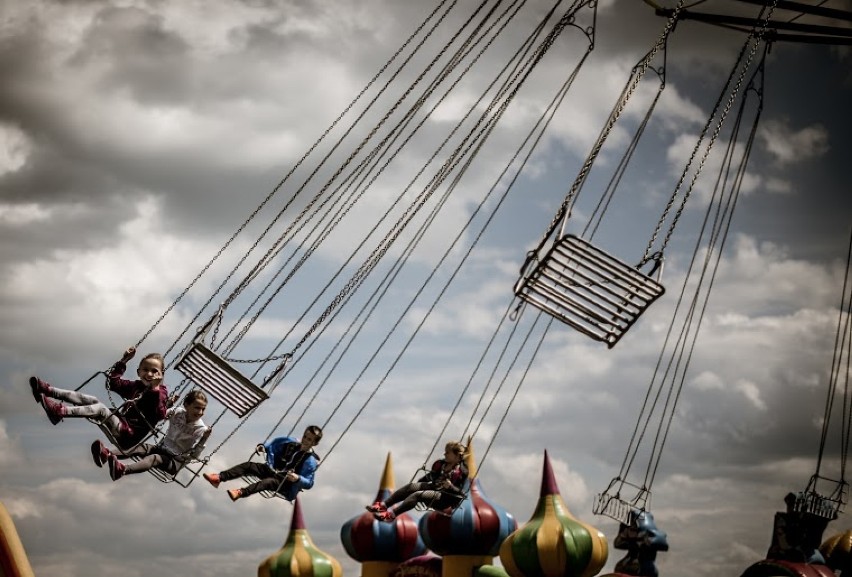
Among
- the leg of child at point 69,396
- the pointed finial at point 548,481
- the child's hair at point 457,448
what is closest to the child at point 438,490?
the child's hair at point 457,448

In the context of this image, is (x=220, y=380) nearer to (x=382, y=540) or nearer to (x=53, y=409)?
(x=53, y=409)

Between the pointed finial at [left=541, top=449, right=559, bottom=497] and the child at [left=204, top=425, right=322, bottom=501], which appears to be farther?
the pointed finial at [left=541, top=449, right=559, bottom=497]

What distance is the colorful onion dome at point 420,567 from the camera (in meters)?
18.3

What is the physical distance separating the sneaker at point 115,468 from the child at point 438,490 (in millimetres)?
A: 3338

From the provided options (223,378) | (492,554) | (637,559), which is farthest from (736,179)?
(223,378)

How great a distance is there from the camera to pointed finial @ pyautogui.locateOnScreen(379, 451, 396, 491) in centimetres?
1947

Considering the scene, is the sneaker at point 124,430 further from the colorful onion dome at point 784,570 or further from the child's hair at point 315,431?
the colorful onion dome at point 784,570

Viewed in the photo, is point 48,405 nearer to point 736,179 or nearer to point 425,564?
point 425,564

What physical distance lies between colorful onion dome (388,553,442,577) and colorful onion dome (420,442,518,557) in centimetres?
66

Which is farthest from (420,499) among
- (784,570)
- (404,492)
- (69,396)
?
(784,570)

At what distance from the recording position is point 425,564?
60.3ft

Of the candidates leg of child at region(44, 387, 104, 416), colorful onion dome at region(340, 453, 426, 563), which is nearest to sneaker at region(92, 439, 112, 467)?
leg of child at region(44, 387, 104, 416)

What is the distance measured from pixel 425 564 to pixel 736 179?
8.07 meters

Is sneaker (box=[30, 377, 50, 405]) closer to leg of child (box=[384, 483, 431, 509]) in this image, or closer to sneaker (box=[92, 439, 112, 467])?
sneaker (box=[92, 439, 112, 467])
